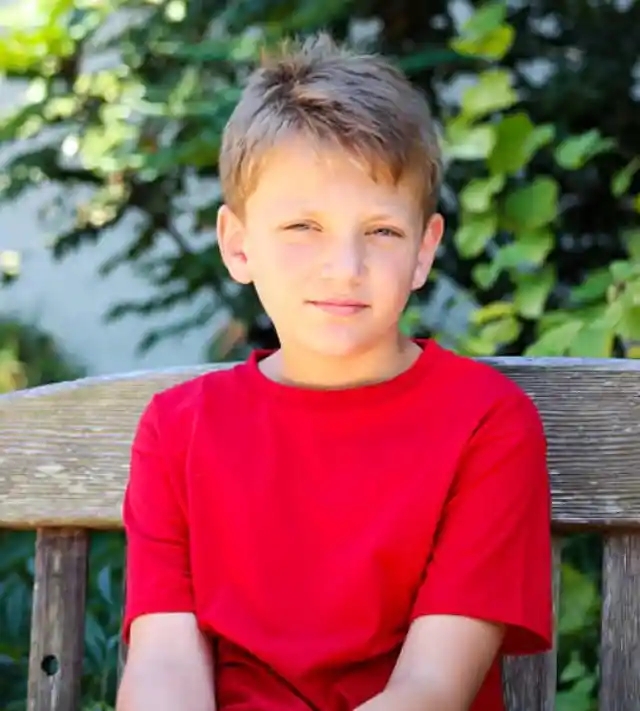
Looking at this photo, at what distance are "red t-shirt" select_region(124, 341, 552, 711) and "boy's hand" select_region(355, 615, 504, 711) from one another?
29 mm

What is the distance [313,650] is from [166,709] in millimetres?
214

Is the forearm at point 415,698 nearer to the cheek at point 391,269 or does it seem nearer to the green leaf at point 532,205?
the cheek at point 391,269

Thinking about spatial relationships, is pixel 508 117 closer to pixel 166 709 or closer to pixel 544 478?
pixel 544 478

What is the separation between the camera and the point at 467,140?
2.79m

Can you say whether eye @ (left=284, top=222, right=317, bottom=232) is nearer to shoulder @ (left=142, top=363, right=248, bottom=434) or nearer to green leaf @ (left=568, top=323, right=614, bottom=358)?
shoulder @ (left=142, top=363, right=248, bottom=434)

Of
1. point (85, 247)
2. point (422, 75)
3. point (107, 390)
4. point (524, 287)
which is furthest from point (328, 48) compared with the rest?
point (85, 247)

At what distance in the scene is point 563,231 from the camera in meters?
3.23

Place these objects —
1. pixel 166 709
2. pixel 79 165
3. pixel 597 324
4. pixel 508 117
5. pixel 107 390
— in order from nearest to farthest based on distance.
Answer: pixel 166 709
pixel 107 390
pixel 597 324
pixel 508 117
pixel 79 165

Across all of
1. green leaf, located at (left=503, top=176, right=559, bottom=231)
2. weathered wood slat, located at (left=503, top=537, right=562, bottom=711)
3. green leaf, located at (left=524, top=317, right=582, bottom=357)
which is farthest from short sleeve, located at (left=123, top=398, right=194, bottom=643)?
green leaf, located at (left=503, top=176, right=559, bottom=231)

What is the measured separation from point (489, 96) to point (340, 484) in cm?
108

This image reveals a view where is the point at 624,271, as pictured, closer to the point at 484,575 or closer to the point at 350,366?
the point at 350,366

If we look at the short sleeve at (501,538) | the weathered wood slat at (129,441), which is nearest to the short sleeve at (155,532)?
the weathered wood slat at (129,441)

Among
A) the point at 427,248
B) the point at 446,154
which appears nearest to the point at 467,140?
the point at 446,154

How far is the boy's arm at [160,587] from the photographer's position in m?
1.97
